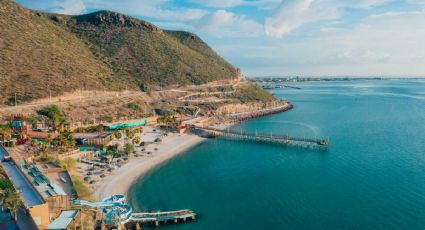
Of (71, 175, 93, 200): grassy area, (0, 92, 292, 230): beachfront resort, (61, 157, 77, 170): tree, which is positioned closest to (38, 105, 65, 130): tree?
(0, 92, 292, 230): beachfront resort

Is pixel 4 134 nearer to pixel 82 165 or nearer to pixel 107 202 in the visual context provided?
pixel 82 165

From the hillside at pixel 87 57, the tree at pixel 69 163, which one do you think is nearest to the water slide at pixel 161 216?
the tree at pixel 69 163

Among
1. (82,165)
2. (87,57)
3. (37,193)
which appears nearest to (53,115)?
(82,165)

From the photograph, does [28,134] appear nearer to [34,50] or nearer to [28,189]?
[28,189]

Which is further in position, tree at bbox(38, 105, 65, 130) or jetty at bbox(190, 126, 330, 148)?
jetty at bbox(190, 126, 330, 148)

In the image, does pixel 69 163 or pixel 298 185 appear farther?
pixel 69 163

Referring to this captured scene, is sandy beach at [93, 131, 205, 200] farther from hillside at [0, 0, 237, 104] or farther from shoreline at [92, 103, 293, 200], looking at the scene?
hillside at [0, 0, 237, 104]

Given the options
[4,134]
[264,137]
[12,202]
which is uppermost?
[4,134]
